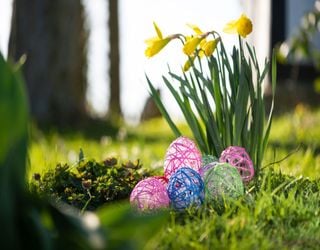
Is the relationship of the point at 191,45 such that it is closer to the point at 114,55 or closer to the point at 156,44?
the point at 156,44

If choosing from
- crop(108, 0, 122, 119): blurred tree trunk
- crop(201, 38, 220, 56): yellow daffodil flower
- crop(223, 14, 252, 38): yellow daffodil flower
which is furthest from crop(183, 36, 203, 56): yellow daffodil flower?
crop(108, 0, 122, 119): blurred tree trunk

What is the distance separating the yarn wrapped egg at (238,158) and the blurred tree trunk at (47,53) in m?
6.06

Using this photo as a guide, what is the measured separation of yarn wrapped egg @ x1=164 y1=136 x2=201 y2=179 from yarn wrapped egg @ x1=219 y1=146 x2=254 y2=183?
0.38 feet

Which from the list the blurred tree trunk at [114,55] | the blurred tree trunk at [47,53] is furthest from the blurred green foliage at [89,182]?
the blurred tree trunk at [114,55]

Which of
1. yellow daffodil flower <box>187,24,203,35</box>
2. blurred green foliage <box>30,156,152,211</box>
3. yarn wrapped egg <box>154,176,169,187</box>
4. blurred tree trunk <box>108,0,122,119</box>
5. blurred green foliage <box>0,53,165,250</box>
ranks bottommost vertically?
blurred tree trunk <box>108,0,122,119</box>

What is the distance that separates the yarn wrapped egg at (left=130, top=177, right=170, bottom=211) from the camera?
10.9ft

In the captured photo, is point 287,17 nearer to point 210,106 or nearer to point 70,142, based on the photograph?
point 70,142

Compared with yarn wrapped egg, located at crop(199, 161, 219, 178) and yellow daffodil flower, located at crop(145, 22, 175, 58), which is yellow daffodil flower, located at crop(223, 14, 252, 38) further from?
yarn wrapped egg, located at crop(199, 161, 219, 178)

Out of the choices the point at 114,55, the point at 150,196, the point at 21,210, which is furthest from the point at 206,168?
the point at 114,55

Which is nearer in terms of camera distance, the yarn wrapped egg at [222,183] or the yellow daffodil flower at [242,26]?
the yarn wrapped egg at [222,183]

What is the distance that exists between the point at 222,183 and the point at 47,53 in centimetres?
647

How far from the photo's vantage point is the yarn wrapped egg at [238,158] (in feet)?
12.0

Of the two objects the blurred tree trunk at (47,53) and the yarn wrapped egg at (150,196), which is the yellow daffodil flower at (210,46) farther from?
the blurred tree trunk at (47,53)

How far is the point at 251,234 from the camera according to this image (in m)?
2.83
